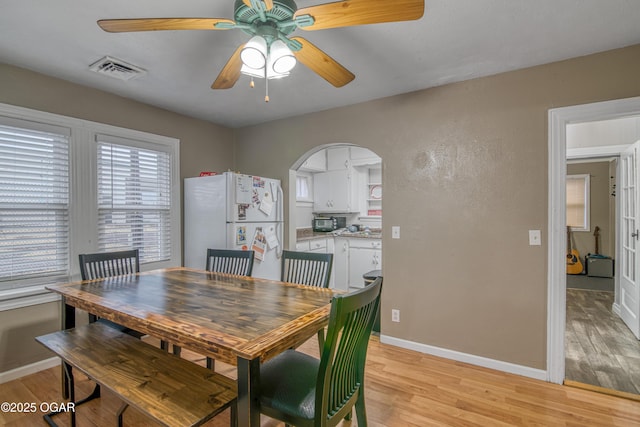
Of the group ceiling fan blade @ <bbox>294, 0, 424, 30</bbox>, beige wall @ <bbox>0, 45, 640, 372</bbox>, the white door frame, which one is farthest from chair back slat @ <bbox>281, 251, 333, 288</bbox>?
the white door frame

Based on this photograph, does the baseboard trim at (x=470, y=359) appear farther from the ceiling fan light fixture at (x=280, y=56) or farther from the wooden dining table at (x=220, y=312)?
the ceiling fan light fixture at (x=280, y=56)

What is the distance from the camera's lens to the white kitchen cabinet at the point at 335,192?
16.6 feet

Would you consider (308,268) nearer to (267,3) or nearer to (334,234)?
(267,3)

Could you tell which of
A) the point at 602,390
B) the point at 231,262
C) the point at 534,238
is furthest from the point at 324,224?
the point at 602,390

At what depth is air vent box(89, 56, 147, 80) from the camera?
2184 millimetres

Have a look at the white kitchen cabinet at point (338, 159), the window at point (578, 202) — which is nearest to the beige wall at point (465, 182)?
the white kitchen cabinet at point (338, 159)

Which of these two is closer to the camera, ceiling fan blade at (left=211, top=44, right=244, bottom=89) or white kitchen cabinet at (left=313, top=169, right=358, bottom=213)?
ceiling fan blade at (left=211, top=44, right=244, bottom=89)

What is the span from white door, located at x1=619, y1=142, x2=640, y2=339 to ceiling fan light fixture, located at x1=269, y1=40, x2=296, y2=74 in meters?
3.41

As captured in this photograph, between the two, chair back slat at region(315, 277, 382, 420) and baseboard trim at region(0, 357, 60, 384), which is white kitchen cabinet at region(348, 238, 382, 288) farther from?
baseboard trim at region(0, 357, 60, 384)

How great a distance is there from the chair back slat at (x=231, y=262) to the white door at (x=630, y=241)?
3.51 metres

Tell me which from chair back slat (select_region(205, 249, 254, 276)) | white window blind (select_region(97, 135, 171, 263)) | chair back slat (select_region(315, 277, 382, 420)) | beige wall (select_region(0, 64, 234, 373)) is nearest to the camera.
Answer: chair back slat (select_region(315, 277, 382, 420))

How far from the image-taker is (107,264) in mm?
2439

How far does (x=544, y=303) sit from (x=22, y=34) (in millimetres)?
3883

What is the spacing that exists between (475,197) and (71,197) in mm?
3335
